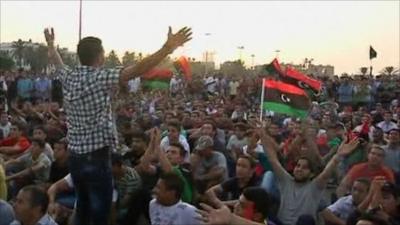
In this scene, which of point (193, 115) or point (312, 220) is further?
point (193, 115)

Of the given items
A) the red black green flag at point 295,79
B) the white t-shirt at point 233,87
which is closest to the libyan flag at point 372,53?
the white t-shirt at point 233,87

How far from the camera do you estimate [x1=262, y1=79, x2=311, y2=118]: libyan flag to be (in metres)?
12.2

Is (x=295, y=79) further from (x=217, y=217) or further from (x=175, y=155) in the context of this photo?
(x=217, y=217)

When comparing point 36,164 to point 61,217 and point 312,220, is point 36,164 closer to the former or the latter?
point 61,217

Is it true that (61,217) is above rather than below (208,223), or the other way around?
below

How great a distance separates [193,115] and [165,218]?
8.74 meters

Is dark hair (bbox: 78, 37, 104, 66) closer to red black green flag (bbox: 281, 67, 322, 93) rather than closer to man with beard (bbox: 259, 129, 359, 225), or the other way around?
man with beard (bbox: 259, 129, 359, 225)

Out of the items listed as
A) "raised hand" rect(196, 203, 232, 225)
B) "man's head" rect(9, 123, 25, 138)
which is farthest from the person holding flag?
"man's head" rect(9, 123, 25, 138)

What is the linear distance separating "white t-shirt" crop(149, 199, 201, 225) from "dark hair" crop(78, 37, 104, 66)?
1.91m

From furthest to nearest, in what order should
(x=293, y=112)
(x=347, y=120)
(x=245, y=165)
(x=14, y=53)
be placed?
(x=14, y=53) < (x=347, y=120) < (x=293, y=112) < (x=245, y=165)

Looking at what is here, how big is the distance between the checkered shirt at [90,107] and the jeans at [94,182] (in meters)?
0.07

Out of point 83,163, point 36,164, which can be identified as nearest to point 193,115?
point 36,164

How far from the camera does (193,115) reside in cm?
1513

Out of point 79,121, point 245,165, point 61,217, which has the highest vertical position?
point 79,121
